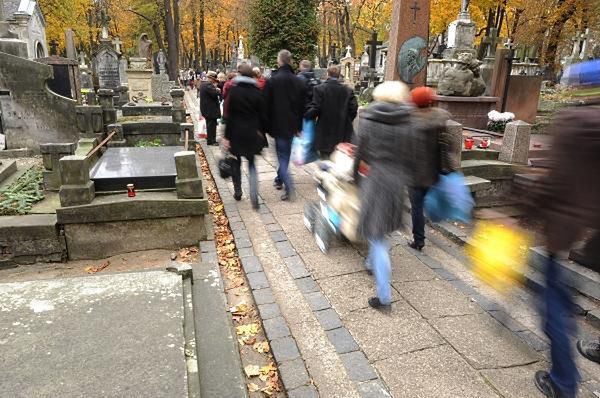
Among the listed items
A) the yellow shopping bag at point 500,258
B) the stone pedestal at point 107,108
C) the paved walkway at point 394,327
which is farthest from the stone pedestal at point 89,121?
the yellow shopping bag at point 500,258

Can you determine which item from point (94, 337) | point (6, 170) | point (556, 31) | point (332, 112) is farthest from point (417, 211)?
point (556, 31)

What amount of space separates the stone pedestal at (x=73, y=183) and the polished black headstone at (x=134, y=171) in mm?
359

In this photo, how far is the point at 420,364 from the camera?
332 cm

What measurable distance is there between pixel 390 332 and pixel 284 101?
393cm

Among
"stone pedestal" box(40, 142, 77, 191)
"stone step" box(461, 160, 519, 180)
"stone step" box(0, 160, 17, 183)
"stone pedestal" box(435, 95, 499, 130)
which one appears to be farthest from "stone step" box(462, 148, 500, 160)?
"stone step" box(0, 160, 17, 183)

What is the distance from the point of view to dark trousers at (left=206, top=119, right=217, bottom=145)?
11.6 m

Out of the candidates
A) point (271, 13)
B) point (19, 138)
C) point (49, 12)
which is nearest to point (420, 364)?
Answer: point (19, 138)

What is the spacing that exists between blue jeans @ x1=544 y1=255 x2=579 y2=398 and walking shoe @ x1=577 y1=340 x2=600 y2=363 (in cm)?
79

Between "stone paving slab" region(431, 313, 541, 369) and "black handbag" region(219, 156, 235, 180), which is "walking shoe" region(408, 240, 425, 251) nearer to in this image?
"stone paving slab" region(431, 313, 541, 369)

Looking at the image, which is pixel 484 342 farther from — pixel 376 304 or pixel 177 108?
pixel 177 108

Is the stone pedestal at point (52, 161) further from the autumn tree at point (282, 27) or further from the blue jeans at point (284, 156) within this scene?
the autumn tree at point (282, 27)

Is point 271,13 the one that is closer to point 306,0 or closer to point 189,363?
point 306,0

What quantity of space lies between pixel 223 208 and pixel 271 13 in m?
17.7

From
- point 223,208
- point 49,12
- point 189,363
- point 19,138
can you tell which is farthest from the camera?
point 49,12
